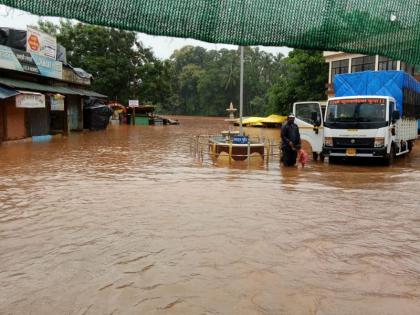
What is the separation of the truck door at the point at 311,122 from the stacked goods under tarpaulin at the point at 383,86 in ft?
9.82

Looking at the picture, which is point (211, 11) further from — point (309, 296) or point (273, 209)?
point (273, 209)

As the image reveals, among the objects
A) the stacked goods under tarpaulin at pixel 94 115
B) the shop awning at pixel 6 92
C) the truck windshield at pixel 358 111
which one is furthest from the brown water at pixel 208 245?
the stacked goods under tarpaulin at pixel 94 115

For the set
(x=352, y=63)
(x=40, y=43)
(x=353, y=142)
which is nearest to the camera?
(x=353, y=142)

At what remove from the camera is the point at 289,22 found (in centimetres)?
308

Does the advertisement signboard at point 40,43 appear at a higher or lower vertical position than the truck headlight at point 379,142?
higher

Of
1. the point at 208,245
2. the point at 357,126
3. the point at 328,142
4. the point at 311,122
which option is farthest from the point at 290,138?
the point at 208,245

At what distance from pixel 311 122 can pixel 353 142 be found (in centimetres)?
174

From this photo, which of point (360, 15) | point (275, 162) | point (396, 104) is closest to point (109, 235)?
point (360, 15)

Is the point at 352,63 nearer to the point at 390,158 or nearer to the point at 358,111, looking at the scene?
the point at 390,158

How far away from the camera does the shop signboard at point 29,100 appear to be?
19.6 meters

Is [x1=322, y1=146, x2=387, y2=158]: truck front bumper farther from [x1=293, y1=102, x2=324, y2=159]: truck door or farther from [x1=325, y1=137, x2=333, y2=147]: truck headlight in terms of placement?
[x1=293, y1=102, x2=324, y2=159]: truck door

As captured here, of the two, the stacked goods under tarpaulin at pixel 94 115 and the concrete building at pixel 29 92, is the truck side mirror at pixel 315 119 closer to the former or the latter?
the concrete building at pixel 29 92

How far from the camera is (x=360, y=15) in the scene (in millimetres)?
3072

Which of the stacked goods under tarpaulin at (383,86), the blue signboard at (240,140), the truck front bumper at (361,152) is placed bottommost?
the truck front bumper at (361,152)
